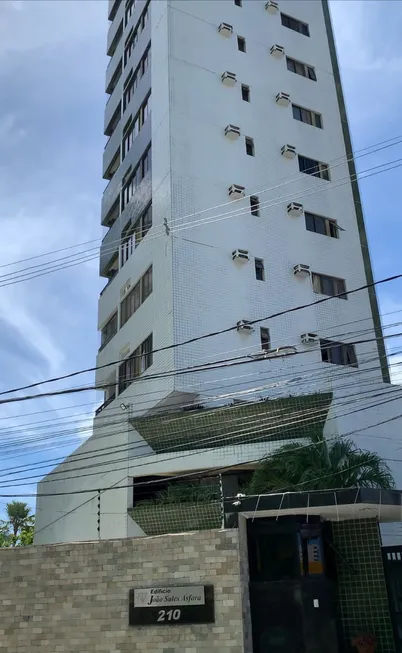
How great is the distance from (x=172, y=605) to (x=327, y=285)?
54.8ft

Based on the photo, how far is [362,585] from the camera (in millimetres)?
13438

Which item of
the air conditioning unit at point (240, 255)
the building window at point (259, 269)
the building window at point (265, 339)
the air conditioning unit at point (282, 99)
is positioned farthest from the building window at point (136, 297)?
the air conditioning unit at point (282, 99)

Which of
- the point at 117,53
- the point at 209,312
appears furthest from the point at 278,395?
the point at 117,53

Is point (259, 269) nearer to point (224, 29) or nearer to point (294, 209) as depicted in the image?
point (294, 209)

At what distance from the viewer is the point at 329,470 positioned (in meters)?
16.9

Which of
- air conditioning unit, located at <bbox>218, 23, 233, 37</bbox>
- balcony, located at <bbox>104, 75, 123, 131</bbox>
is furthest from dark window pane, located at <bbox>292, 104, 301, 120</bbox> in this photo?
balcony, located at <bbox>104, 75, 123, 131</bbox>

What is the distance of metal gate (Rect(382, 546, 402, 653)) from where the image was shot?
13173mm

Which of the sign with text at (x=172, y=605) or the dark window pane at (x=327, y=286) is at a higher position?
the dark window pane at (x=327, y=286)

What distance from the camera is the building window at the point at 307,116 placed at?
97.1 feet

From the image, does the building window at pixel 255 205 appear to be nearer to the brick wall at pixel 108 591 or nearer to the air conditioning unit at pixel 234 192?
the air conditioning unit at pixel 234 192

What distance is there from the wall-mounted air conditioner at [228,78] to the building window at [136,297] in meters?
8.96

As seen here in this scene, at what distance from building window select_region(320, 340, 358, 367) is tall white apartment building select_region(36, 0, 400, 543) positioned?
9cm

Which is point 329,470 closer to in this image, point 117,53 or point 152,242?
point 152,242

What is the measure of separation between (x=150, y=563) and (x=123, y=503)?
8760mm
